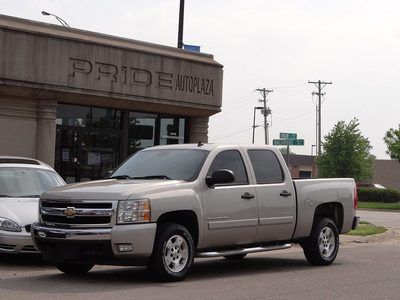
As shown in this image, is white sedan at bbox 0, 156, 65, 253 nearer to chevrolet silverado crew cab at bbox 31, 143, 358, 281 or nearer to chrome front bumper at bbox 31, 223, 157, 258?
chevrolet silverado crew cab at bbox 31, 143, 358, 281

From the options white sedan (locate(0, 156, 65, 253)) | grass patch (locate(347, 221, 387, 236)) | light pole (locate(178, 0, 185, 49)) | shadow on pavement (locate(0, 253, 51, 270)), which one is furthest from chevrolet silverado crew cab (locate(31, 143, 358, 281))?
light pole (locate(178, 0, 185, 49))

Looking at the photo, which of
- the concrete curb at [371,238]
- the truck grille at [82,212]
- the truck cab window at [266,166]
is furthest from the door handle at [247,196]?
the concrete curb at [371,238]

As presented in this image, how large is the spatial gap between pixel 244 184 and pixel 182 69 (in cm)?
1128

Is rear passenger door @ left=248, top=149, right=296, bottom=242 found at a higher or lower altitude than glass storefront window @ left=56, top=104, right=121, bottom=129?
lower

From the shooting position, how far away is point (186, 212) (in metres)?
9.48

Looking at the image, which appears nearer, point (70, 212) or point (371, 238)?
point (70, 212)

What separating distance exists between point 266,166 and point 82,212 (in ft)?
10.9

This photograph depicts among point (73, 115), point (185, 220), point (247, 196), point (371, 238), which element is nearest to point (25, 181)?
point (185, 220)

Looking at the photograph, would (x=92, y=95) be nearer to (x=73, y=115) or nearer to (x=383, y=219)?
(x=73, y=115)

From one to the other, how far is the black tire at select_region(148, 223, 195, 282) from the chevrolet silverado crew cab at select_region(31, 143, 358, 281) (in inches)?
0.5

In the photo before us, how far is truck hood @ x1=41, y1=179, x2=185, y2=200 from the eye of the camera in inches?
350

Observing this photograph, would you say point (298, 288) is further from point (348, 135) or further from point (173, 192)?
point (348, 135)

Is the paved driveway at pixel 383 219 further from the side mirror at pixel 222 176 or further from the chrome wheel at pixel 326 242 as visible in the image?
the side mirror at pixel 222 176

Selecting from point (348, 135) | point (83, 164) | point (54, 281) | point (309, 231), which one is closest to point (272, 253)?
point (309, 231)
